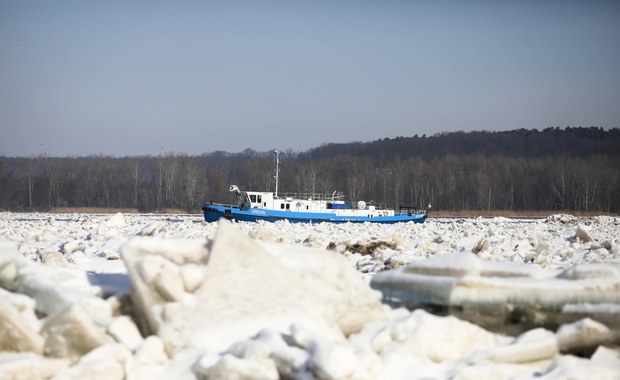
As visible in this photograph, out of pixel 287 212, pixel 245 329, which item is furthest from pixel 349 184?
pixel 245 329

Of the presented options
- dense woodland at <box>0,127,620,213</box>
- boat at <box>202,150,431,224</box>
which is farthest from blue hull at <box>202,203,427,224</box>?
dense woodland at <box>0,127,620,213</box>

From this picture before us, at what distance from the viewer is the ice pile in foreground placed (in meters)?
4.54

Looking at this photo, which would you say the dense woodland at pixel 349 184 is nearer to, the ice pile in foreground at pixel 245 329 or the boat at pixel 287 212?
the boat at pixel 287 212

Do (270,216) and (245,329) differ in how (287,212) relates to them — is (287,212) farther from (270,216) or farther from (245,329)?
(245,329)

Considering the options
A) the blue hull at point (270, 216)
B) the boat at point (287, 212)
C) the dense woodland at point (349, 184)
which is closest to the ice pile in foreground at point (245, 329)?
the blue hull at point (270, 216)

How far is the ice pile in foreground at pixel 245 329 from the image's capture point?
179 inches

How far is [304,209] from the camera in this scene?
4128cm

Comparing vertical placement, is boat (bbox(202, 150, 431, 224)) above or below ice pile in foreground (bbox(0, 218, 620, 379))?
below

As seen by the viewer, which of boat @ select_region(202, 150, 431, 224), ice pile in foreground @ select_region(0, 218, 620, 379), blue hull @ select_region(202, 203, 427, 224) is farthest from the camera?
boat @ select_region(202, 150, 431, 224)

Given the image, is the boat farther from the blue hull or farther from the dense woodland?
the dense woodland

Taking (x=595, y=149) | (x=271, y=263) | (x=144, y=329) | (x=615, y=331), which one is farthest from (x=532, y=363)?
(x=595, y=149)

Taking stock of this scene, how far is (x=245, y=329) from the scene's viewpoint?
5.11 meters

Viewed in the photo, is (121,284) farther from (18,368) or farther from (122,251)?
(18,368)

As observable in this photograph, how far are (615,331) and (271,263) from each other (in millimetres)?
2836
